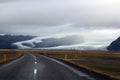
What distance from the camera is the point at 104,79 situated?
22.2m

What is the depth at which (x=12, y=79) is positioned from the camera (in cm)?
2194

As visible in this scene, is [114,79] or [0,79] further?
[0,79]

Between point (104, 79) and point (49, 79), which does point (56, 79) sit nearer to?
point (49, 79)

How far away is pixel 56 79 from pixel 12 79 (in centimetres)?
310

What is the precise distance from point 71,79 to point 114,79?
11.2 ft

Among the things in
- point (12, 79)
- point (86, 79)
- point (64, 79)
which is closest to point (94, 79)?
point (86, 79)

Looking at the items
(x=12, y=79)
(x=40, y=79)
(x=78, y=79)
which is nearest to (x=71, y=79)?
(x=78, y=79)

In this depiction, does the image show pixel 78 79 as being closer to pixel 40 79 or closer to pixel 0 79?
pixel 40 79

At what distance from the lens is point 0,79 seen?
22062 millimetres

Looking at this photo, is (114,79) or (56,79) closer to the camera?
(114,79)

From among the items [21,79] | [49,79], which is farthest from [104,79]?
[21,79]

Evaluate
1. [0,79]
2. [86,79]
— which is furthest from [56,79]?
[0,79]

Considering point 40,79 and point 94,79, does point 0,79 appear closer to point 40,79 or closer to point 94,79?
point 40,79

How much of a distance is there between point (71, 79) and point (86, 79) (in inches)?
42.3
